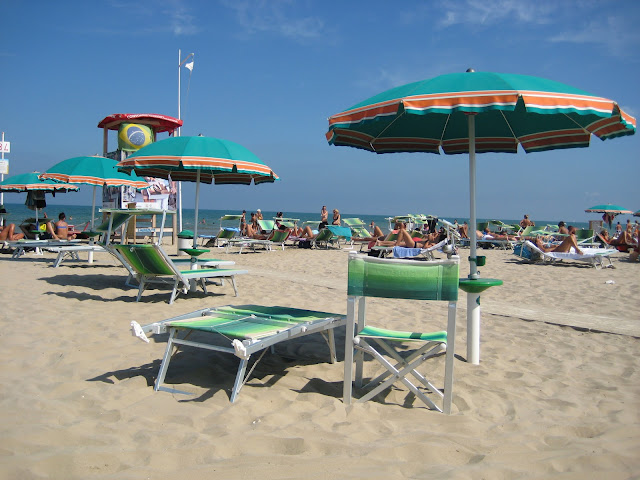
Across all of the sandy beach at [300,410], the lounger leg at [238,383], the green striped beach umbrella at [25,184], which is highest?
the green striped beach umbrella at [25,184]

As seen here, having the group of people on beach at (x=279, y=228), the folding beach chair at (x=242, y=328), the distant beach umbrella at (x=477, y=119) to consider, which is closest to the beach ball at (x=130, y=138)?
the group of people on beach at (x=279, y=228)

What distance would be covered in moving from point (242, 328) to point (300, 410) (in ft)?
2.12

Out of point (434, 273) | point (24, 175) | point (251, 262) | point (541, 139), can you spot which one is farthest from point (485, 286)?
point (24, 175)

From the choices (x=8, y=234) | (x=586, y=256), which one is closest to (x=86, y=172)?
(x=8, y=234)

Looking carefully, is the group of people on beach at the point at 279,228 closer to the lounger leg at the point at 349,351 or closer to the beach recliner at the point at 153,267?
the beach recliner at the point at 153,267

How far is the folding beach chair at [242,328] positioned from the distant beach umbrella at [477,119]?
1.36 meters

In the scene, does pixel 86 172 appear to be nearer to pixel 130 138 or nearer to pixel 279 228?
pixel 130 138

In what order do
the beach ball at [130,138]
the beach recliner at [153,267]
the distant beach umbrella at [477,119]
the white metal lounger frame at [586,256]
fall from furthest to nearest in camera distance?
the beach ball at [130,138], the white metal lounger frame at [586,256], the beach recliner at [153,267], the distant beach umbrella at [477,119]

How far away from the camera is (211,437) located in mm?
2449

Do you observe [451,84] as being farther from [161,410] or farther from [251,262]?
[251,262]

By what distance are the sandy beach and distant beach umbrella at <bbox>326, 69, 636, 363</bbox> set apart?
91cm

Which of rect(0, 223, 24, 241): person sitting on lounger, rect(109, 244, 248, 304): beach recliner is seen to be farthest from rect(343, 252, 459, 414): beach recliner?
rect(0, 223, 24, 241): person sitting on lounger

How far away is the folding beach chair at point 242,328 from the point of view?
9.48 feet

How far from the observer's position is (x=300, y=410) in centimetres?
284
